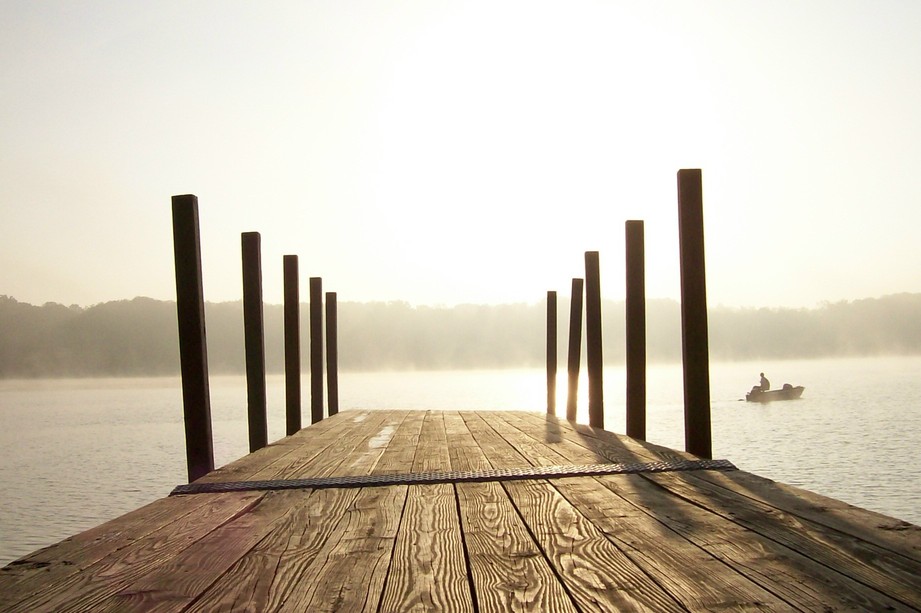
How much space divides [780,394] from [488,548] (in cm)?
4928

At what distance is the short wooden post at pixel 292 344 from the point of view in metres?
10.3

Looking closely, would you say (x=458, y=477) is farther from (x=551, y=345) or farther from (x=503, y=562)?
(x=551, y=345)

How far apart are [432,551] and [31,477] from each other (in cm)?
2969

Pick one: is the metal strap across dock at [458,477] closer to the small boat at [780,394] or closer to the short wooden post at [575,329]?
the short wooden post at [575,329]

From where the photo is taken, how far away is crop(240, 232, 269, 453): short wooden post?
7703mm

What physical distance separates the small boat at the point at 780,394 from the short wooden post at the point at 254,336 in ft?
144

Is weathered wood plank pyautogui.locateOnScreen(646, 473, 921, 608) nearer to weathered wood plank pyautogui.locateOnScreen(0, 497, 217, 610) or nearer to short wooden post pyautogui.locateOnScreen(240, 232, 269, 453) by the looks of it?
weathered wood plank pyautogui.locateOnScreen(0, 497, 217, 610)

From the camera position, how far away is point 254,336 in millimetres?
7801

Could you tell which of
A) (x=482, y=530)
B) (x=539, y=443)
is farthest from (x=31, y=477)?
(x=482, y=530)

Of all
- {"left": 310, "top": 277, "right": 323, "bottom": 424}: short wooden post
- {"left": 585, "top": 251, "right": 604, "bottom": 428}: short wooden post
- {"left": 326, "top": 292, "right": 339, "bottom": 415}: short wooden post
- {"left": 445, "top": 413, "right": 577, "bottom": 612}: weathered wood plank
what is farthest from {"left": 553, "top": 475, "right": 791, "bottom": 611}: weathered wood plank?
{"left": 326, "top": 292, "right": 339, "bottom": 415}: short wooden post

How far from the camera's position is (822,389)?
7894 cm

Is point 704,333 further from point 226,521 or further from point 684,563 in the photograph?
point 226,521

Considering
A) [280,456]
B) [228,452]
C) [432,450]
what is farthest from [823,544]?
[228,452]

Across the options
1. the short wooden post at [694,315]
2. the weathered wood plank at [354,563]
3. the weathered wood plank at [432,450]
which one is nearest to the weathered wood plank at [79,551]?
the weathered wood plank at [354,563]
